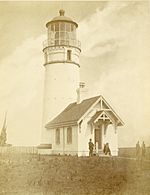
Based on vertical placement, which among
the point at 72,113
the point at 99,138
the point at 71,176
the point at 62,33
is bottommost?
the point at 71,176

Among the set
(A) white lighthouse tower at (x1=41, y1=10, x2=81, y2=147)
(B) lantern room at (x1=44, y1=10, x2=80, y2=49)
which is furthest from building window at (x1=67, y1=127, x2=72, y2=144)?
(B) lantern room at (x1=44, y1=10, x2=80, y2=49)

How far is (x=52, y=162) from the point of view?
1887 mm

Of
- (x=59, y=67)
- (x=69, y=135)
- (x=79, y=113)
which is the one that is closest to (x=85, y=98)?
(x=79, y=113)

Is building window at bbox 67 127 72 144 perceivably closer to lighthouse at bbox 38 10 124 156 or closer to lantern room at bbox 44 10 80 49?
lighthouse at bbox 38 10 124 156

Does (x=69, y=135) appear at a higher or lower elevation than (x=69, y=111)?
lower

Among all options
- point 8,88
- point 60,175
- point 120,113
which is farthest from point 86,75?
point 60,175

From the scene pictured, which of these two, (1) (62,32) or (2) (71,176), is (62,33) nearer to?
(1) (62,32)

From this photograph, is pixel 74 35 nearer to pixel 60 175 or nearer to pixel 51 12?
pixel 51 12

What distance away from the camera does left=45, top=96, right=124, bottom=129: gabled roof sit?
6.67 ft

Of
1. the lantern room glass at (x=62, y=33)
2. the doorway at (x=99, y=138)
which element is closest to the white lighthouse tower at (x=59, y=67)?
the lantern room glass at (x=62, y=33)

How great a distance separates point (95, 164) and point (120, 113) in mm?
326

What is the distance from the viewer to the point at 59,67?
2471mm

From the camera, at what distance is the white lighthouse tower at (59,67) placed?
207 cm

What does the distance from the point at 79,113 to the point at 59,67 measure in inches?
16.6
